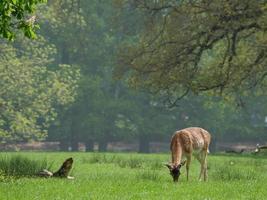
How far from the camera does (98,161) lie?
3117 cm

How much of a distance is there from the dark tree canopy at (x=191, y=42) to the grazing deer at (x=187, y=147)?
27.9 ft

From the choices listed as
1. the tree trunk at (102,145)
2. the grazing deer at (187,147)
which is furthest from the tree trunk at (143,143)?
the grazing deer at (187,147)

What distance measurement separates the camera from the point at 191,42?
1372 inches

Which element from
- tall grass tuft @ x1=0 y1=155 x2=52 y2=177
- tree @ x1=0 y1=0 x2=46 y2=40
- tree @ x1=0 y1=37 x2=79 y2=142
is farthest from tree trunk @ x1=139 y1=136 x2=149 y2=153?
tree @ x1=0 y1=0 x2=46 y2=40

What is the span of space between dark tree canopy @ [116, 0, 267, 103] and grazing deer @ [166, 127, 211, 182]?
27.9 feet

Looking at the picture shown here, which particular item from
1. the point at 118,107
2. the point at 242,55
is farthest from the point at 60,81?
the point at 242,55

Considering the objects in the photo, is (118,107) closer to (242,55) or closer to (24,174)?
(242,55)

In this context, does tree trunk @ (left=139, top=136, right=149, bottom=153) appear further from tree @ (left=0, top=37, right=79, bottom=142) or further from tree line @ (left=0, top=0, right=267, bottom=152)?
tree @ (left=0, top=37, right=79, bottom=142)

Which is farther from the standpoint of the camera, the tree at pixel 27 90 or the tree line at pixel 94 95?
the tree line at pixel 94 95

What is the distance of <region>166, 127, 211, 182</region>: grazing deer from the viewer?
67.4 feet

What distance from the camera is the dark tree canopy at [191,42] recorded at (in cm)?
3078

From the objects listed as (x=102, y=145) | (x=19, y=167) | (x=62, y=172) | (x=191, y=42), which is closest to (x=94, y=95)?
(x=102, y=145)

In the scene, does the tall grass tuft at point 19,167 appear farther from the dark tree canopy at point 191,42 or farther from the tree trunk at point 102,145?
the tree trunk at point 102,145

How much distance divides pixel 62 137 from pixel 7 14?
185 feet
